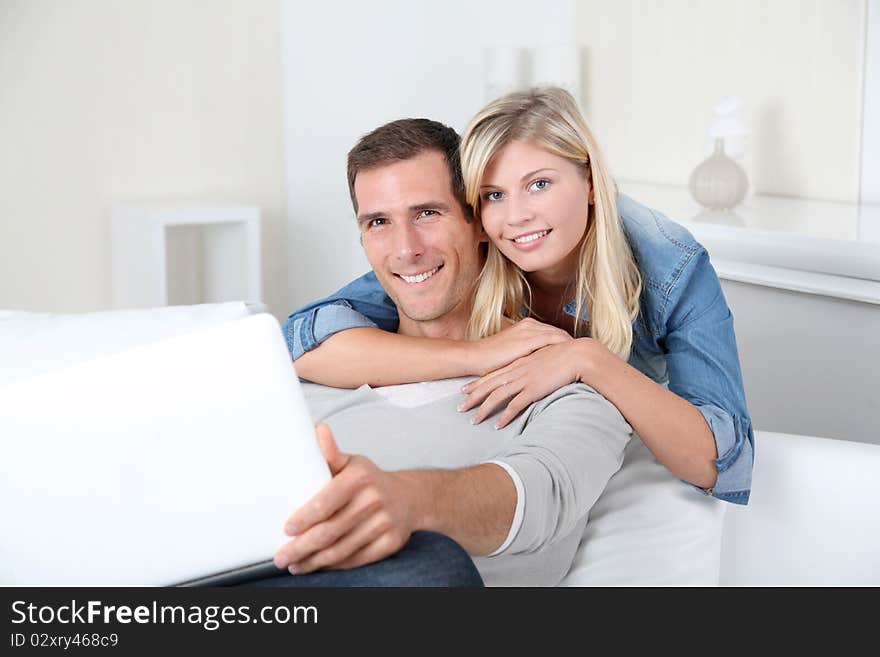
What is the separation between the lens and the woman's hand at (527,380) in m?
1.43

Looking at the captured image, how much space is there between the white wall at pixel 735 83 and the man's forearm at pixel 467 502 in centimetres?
203

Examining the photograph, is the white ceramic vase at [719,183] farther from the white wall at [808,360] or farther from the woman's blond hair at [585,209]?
the woman's blond hair at [585,209]

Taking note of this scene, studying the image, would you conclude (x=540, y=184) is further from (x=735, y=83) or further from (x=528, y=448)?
(x=735, y=83)

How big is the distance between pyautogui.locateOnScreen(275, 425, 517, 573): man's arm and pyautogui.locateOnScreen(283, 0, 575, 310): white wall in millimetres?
2708

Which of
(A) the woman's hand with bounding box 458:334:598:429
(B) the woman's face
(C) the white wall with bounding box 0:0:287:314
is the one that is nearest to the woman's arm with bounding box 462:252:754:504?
(A) the woman's hand with bounding box 458:334:598:429

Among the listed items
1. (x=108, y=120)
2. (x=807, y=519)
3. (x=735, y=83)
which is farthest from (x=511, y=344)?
(x=108, y=120)

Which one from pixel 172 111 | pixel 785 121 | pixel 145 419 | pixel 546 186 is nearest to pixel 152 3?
pixel 172 111

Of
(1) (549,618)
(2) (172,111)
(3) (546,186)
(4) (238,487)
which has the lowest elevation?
(1) (549,618)

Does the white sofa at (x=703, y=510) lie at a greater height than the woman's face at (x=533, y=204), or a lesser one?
lesser

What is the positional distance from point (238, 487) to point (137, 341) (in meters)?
0.65

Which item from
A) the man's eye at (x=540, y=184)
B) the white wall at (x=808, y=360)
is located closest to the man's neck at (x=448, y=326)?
the man's eye at (x=540, y=184)

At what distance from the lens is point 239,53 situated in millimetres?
3654

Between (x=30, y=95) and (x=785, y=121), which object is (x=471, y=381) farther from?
(x=30, y=95)

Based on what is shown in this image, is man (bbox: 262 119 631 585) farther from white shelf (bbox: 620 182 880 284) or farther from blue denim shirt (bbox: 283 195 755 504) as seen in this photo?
white shelf (bbox: 620 182 880 284)
